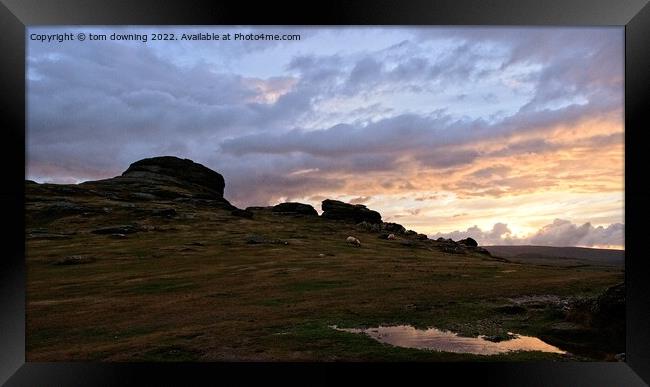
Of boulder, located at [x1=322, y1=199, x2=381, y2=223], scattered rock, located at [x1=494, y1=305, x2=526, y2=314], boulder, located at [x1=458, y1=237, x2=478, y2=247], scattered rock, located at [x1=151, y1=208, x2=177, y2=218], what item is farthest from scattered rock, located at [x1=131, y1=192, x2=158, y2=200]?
scattered rock, located at [x1=494, y1=305, x2=526, y2=314]

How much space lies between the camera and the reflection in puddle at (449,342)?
49.5 ft

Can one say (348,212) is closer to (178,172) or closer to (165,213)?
(165,213)

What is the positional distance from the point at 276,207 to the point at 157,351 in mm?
96383

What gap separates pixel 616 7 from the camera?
13891 millimetres

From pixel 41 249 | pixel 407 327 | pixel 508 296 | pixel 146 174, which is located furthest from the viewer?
pixel 146 174

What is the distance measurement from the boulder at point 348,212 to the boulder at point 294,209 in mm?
4600

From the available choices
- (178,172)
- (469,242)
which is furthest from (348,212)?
(178,172)

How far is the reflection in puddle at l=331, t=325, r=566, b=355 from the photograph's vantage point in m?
15.1

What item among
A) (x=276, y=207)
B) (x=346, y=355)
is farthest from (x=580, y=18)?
(x=276, y=207)

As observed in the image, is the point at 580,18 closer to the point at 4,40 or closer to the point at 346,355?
the point at 346,355

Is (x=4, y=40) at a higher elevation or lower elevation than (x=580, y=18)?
lower

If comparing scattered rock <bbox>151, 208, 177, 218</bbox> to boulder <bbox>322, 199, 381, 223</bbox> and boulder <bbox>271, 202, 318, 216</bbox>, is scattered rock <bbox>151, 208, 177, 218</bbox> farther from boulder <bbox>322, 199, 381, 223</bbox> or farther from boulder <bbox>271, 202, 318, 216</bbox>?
boulder <bbox>322, 199, 381, 223</bbox>

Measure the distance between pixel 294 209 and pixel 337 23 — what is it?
3735 inches

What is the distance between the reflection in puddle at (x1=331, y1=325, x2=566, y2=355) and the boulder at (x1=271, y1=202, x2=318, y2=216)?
89.3 meters
